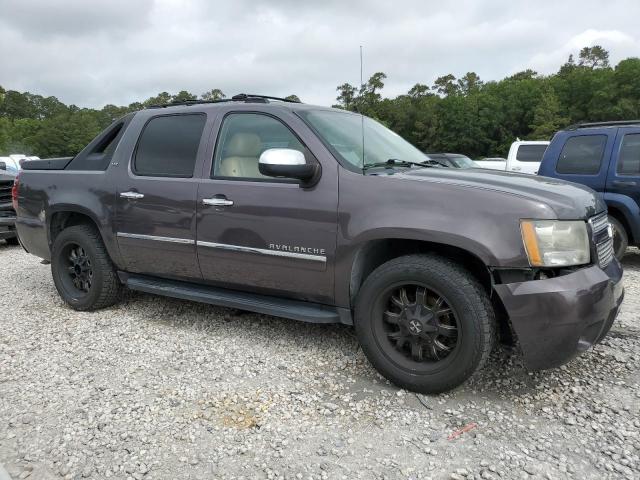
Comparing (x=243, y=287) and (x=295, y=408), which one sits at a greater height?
(x=243, y=287)

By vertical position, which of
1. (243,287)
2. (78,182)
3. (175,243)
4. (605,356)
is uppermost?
(78,182)

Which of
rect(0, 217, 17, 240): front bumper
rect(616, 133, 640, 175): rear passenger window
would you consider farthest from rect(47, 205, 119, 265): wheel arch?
rect(616, 133, 640, 175): rear passenger window

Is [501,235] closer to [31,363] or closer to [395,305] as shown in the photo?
[395,305]

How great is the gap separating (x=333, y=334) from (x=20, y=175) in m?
3.61

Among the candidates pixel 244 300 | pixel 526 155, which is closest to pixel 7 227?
pixel 244 300

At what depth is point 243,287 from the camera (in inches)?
146

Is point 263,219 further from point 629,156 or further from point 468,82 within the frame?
point 468,82

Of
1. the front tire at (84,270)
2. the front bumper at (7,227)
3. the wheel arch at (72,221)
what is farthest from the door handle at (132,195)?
the front bumper at (7,227)

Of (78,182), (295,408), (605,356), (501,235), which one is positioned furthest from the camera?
(78,182)

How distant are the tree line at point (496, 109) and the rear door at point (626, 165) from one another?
28719 millimetres

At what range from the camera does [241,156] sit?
12.2 ft

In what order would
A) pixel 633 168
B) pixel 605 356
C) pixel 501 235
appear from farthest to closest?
pixel 633 168 → pixel 605 356 → pixel 501 235

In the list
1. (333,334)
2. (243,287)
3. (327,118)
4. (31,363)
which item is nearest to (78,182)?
(31,363)

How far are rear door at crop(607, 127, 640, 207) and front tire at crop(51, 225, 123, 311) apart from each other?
599 cm
